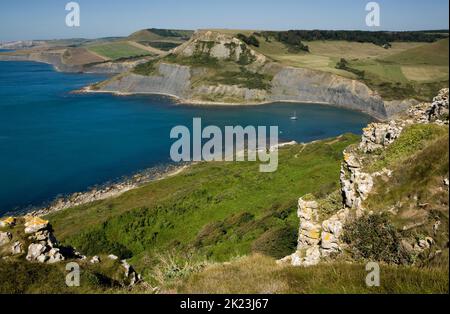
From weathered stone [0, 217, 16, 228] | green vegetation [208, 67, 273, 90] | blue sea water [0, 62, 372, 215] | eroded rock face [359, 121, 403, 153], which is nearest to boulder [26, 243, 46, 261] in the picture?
weathered stone [0, 217, 16, 228]

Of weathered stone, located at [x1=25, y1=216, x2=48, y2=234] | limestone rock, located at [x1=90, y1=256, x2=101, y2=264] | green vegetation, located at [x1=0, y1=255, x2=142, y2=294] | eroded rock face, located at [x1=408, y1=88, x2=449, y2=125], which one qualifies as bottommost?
limestone rock, located at [x1=90, y1=256, x2=101, y2=264]

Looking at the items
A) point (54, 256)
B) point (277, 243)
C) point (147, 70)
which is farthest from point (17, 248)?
point (147, 70)

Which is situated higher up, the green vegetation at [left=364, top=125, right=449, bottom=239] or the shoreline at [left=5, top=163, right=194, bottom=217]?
the green vegetation at [left=364, top=125, right=449, bottom=239]

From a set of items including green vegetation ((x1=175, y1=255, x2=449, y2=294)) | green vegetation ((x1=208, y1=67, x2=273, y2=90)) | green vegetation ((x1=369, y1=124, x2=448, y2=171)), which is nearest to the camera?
green vegetation ((x1=175, y1=255, x2=449, y2=294))

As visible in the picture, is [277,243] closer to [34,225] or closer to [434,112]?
[434,112]

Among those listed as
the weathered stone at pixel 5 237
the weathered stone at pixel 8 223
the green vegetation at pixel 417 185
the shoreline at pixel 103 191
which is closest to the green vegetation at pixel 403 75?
the shoreline at pixel 103 191

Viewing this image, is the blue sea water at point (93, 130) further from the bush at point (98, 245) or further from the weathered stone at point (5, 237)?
the weathered stone at point (5, 237)

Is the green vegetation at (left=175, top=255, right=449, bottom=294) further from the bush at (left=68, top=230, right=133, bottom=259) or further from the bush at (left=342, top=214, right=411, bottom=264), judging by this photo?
the bush at (left=68, top=230, right=133, bottom=259)
